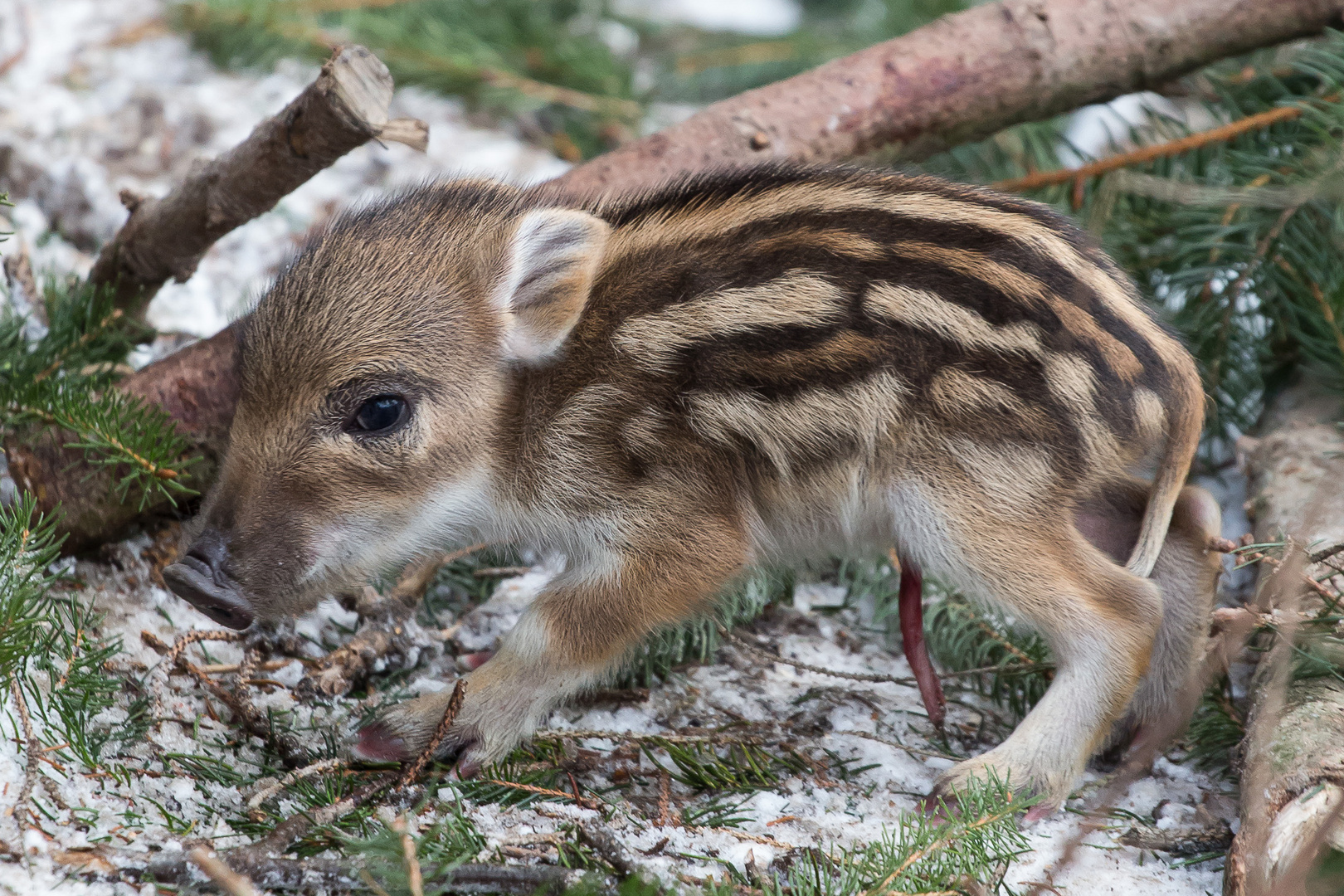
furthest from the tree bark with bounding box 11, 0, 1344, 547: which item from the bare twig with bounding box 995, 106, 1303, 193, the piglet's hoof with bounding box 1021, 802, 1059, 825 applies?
the piglet's hoof with bounding box 1021, 802, 1059, 825

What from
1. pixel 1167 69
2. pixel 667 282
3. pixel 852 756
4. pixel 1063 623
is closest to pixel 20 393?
pixel 667 282

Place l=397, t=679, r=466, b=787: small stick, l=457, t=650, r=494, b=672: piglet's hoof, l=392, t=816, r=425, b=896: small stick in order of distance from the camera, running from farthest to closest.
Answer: l=457, t=650, r=494, b=672: piglet's hoof < l=397, t=679, r=466, b=787: small stick < l=392, t=816, r=425, b=896: small stick

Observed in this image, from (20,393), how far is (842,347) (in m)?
1.90

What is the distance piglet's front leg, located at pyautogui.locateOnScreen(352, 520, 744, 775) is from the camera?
2.62m

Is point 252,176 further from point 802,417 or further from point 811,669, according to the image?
point 811,669

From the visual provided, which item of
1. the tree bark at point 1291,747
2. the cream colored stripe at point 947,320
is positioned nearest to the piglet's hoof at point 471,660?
the cream colored stripe at point 947,320

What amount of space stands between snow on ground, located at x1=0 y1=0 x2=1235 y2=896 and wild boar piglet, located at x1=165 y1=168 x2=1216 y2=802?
23cm

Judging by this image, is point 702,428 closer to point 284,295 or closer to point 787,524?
point 787,524

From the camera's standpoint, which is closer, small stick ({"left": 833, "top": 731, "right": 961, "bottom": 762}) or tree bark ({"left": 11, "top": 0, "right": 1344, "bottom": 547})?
small stick ({"left": 833, "top": 731, "right": 961, "bottom": 762})

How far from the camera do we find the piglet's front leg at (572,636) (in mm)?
2621

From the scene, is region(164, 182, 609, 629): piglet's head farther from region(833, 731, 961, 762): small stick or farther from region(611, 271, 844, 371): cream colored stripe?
region(833, 731, 961, 762): small stick

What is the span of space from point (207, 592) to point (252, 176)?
3.38 ft

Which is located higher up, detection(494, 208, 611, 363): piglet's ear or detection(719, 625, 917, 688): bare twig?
detection(494, 208, 611, 363): piglet's ear

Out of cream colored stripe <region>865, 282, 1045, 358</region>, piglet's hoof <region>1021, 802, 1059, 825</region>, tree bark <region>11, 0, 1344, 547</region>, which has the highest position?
tree bark <region>11, 0, 1344, 547</region>
